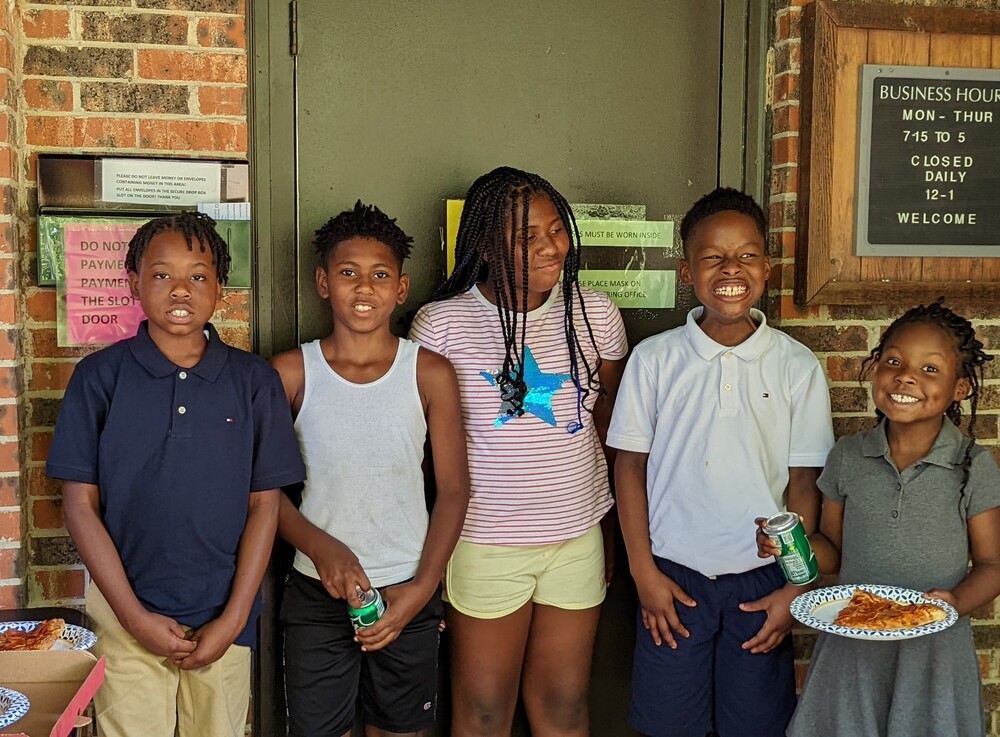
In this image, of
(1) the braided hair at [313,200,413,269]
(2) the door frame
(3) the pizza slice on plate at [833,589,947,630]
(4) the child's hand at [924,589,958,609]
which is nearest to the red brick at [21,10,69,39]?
(2) the door frame

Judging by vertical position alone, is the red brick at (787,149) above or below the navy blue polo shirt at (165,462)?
above

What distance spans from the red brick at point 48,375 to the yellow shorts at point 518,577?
1117 millimetres

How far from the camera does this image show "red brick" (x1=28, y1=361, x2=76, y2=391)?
2.63 m

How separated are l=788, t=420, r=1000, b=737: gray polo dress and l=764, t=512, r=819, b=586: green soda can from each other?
0.19 metres

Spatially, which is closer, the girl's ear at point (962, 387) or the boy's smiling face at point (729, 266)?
the girl's ear at point (962, 387)

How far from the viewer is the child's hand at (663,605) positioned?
2.61 meters

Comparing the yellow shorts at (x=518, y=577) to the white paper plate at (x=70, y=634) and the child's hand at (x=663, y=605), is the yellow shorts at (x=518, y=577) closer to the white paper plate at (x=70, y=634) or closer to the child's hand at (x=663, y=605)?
the child's hand at (x=663, y=605)

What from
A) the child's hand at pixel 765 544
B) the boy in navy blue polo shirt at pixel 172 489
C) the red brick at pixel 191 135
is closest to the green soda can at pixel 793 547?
the child's hand at pixel 765 544

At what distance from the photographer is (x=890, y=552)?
2373 millimetres

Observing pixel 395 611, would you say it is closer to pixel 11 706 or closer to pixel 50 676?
pixel 50 676

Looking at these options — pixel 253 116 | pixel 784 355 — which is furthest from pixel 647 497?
pixel 253 116

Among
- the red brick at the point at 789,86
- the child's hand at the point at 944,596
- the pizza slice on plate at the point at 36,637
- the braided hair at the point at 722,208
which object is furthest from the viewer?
the red brick at the point at 789,86

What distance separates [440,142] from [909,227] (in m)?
1.40

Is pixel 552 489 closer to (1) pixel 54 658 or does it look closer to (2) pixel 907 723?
(2) pixel 907 723
